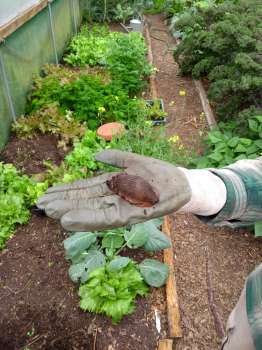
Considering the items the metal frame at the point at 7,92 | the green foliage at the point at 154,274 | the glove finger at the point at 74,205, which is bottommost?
the green foliage at the point at 154,274

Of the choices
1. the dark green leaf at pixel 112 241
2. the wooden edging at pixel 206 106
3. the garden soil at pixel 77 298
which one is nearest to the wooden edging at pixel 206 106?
the wooden edging at pixel 206 106

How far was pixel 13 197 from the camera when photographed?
3.17m

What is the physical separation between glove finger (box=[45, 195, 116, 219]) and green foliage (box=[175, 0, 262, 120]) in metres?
2.83

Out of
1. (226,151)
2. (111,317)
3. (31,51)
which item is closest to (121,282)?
(111,317)

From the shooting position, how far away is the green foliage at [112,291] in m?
2.40

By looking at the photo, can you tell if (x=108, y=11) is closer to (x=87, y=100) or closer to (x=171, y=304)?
(x=87, y=100)

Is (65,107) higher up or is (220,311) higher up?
(65,107)

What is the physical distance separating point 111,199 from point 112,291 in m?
1.04

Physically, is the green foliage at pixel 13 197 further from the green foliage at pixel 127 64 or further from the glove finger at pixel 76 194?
the green foliage at pixel 127 64

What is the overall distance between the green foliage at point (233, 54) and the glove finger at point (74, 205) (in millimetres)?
2830

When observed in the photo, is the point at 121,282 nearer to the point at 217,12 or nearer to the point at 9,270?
the point at 9,270

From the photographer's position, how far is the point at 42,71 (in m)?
5.51

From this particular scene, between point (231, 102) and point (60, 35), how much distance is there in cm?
380

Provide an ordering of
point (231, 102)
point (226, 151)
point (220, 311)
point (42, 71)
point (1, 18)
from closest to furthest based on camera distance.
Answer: point (220, 311) < point (226, 151) < point (1, 18) < point (231, 102) < point (42, 71)
